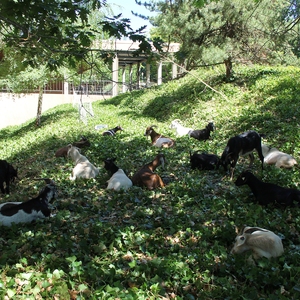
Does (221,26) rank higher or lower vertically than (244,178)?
higher

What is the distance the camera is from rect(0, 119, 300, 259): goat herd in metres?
4.51

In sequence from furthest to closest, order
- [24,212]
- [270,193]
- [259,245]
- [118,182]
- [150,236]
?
[118,182], [270,193], [24,212], [150,236], [259,245]

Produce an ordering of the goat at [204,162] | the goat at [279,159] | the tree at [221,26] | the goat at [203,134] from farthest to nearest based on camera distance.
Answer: the tree at [221,26] → the goat at [203,134] → the goat at [204,162] → the goat at [279,159]

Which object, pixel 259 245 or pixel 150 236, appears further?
pixel 150 236

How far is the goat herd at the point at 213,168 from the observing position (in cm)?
451

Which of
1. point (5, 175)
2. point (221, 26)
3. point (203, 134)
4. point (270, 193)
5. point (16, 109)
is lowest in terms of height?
point (16, 109)

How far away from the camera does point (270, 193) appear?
6277 mm

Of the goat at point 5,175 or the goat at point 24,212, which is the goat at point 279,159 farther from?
the goat at point 5,175

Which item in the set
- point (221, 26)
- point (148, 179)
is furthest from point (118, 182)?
point (221, 26)

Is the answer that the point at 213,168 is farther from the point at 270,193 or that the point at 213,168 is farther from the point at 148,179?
the point at 270,193

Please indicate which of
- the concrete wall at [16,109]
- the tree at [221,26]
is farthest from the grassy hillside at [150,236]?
the concrete wall at [16,109]

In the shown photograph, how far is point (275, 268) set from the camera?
4145 millimetres

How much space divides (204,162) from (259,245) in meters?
4.35

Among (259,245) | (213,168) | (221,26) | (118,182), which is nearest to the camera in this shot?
(259,245)
